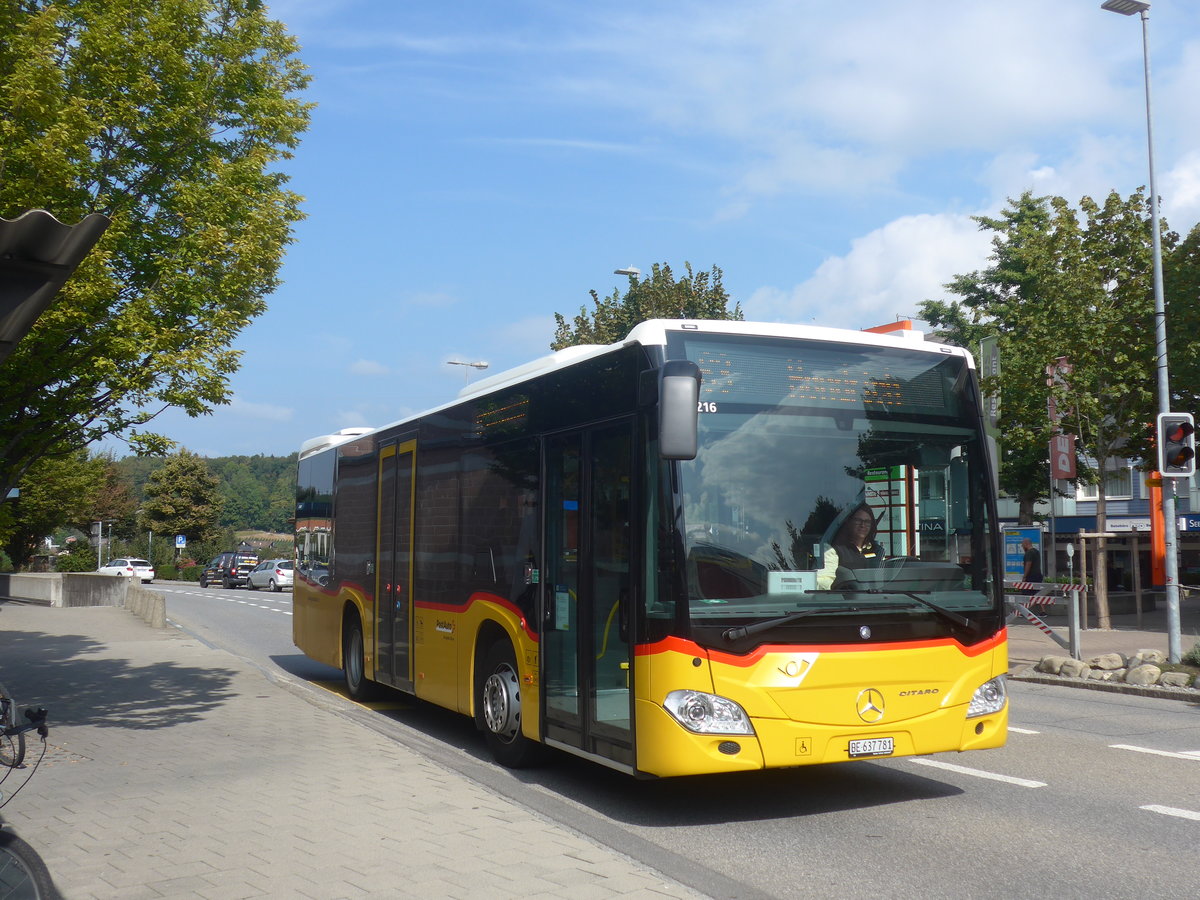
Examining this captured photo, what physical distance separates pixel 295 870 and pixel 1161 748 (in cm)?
714

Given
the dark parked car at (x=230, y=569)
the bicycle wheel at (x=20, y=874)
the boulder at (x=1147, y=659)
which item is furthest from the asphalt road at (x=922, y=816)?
the dark parked car at (x=230, y=569)

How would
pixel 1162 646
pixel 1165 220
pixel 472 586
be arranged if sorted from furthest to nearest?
pixel 1165 220 → pixel 1162 646 → pixel 472 586

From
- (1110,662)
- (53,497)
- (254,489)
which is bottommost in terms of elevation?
(1110,662)

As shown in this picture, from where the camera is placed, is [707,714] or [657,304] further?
[657,304]

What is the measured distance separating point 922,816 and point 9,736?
5.17 m

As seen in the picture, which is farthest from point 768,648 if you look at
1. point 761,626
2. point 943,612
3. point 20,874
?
point 20,874

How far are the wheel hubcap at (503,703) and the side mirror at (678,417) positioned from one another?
3.02 metres

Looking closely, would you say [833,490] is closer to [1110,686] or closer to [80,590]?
[1110,686]

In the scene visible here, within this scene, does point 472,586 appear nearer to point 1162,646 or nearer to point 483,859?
point 483,859

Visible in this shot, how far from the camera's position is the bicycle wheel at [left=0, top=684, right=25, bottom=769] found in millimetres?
3785

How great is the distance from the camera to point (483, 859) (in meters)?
5.91

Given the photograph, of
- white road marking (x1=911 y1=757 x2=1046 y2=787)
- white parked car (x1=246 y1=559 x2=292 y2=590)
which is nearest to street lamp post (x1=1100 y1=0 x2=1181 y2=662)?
white road marking (x1=911 y1=757 x2=1046 y2=787)

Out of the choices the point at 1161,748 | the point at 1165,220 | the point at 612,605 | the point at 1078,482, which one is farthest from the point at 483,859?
the point at 1078,482

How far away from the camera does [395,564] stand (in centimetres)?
1148
